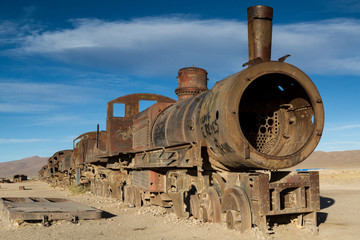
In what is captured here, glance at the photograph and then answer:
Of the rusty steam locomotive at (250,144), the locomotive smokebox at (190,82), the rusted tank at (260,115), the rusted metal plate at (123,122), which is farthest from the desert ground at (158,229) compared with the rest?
the locomotive smokebox at (190,82)

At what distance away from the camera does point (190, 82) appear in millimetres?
9516

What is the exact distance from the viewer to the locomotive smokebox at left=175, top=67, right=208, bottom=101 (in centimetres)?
943

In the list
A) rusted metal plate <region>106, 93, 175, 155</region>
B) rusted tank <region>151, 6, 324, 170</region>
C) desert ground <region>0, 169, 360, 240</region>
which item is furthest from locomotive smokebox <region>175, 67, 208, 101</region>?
desert ground <region>0, 169, 360, 240</region>

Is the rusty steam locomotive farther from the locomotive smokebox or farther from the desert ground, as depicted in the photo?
the locomotive smokebox

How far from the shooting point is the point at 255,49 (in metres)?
5.74

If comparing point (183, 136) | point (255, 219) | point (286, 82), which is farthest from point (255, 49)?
point (255, 219)

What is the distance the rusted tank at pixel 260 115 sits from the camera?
523cm

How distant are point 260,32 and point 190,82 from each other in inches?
155

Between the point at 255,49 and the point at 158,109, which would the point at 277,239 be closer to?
the point at 255,49

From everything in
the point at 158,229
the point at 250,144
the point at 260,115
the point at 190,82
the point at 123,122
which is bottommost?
the point at 158,229

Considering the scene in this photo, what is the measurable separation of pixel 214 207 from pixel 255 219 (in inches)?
38.2

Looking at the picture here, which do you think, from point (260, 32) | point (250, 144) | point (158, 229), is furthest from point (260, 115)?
point (158, 229)

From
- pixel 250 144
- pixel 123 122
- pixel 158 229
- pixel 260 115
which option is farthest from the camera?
pixel 123 122

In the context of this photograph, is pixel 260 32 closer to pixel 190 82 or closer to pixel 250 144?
pixel 250 144
